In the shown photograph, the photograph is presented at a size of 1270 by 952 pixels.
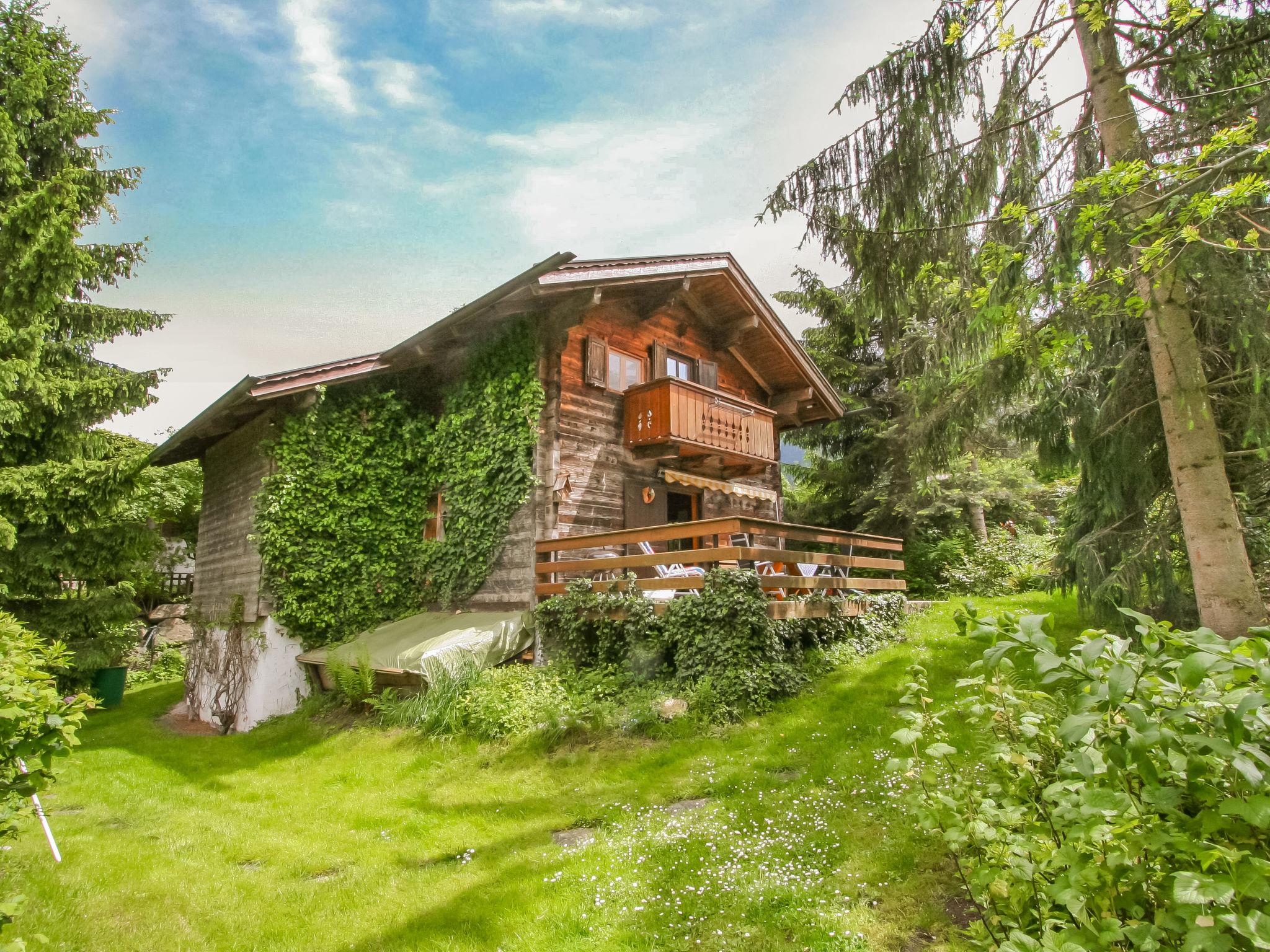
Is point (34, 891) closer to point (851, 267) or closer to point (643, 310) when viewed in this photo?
point (851, 267)

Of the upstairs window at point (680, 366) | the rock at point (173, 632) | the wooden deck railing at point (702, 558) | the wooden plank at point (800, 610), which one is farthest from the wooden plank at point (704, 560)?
the rock at point (173, 632)

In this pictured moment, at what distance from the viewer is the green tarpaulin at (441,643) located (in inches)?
377

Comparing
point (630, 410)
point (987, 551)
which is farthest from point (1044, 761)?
point (987, 551)

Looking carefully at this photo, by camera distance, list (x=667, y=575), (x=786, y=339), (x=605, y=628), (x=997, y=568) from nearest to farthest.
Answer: (x=605, y=628), (x=667, y=575), (x=786, y=339), (x=997, y=568)

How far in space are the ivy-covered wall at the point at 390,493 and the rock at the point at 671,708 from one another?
15.1 ft

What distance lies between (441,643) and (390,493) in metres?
3.84

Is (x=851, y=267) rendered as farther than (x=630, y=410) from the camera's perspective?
No

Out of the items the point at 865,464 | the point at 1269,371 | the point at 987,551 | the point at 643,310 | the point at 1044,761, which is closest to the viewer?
the point at 1044,761

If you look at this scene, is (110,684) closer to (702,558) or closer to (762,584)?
(702,558)

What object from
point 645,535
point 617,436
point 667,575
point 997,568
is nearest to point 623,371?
point 617,436

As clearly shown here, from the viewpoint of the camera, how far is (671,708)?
25.4 feet

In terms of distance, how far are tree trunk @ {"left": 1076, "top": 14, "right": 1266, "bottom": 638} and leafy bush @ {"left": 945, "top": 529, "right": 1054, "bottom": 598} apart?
455 inches

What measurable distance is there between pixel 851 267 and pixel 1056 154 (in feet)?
7.40

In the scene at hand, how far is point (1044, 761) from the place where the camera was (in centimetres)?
274
